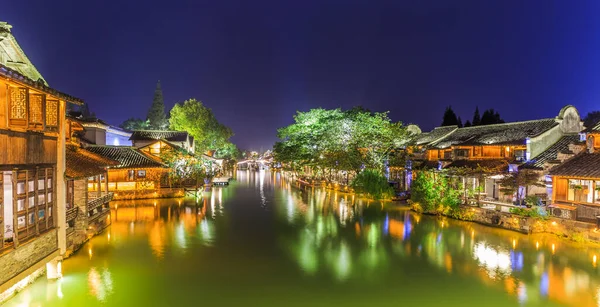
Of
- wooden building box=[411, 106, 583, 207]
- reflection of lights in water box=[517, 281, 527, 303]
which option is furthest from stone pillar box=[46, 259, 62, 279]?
wooden building box=[411, 106, 583, 207]

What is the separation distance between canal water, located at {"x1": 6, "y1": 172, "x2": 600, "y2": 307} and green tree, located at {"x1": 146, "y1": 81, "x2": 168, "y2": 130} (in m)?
63.8

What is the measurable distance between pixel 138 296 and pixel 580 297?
16028mm

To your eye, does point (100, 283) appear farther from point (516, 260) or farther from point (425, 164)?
point (425, 164)

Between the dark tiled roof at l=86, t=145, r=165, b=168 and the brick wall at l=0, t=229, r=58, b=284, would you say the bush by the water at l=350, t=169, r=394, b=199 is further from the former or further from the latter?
the brick wall at l=0, t=229, r=58, b=284

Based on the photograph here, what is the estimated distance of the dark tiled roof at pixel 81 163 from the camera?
1618 centimetres

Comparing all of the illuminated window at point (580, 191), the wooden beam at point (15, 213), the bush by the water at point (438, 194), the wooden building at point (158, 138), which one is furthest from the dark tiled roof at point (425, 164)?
the wooden beam at point (15, 213)

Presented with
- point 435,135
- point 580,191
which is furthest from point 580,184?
point 435,135

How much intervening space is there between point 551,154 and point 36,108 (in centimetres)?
3207

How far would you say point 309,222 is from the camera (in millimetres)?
27812

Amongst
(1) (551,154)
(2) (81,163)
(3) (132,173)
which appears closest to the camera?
(2) (81,163)

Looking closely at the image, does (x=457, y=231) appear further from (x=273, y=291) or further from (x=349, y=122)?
(x=349, y=122)

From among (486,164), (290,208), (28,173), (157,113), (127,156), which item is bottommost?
(290,208)

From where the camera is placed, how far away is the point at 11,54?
14.1 metres

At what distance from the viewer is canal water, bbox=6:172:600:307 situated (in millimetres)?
13781
